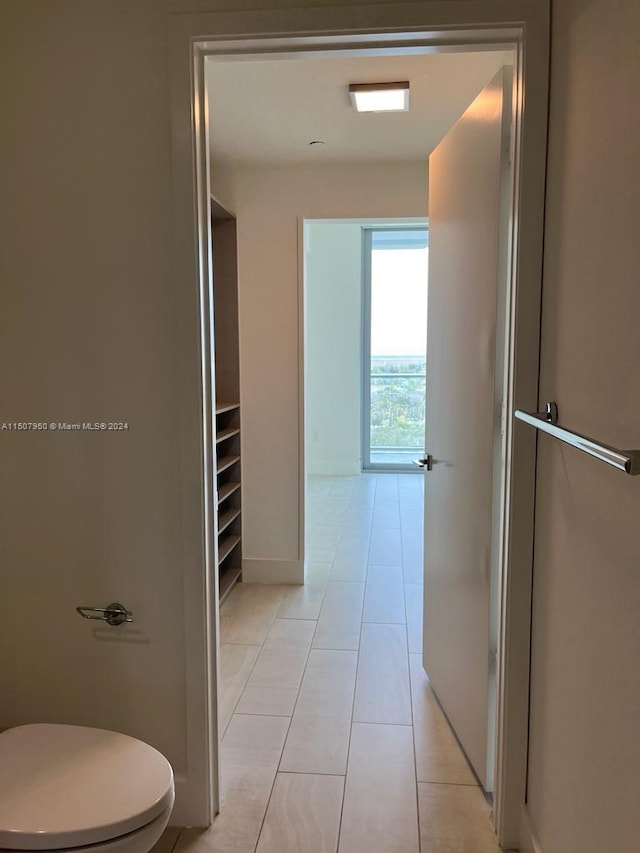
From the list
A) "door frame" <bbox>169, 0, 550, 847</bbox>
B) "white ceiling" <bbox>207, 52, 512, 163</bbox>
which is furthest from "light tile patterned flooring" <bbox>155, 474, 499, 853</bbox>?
"white ceiling" <bbox>207, 52, 512, 163</bbox>

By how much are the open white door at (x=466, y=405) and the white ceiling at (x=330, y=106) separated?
0.31 metres

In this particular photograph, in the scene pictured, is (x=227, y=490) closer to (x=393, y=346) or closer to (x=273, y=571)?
(x=273, y=571)

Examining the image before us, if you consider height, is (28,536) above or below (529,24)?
below

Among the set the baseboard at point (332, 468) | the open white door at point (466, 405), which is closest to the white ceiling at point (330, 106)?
the open white door at point (466, 405)

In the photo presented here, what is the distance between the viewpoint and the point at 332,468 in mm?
6664

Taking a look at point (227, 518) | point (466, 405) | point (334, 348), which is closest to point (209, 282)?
point (466, 405)

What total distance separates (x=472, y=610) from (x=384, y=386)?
4910 mm

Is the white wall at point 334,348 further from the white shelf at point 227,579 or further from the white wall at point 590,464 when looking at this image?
the white wall at point 590,464

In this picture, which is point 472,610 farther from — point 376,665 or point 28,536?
point 28,536

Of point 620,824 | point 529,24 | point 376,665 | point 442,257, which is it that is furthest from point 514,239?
point 376,665

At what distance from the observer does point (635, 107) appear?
39.5 inches

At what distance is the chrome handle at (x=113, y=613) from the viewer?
171 centimetres

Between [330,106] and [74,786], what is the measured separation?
2.48 metres

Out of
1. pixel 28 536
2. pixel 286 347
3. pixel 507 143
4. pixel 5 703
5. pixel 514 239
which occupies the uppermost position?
pixel 507 143
